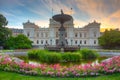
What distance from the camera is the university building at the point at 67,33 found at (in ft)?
241

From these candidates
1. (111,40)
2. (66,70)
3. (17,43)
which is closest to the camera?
(66,70)

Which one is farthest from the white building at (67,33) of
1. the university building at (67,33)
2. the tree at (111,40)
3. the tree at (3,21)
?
the tree at (3,21)

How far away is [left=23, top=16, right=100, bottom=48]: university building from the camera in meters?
73.4

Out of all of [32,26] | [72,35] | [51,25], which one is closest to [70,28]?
[72,35]

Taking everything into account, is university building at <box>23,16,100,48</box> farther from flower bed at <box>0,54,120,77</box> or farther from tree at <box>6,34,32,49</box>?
flower bed at <box>0,54,120,77</box>

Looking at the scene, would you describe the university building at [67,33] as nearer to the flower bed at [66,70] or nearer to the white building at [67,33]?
the white building at [67,33]

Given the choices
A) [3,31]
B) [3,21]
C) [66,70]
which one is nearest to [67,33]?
[3,21]

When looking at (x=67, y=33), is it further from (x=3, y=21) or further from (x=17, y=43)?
(x=3, y=21)

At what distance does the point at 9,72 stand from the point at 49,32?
216ft

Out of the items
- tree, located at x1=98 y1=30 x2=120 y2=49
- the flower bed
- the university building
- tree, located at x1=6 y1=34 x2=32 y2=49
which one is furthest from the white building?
the flower bed

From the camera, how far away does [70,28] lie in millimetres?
74625

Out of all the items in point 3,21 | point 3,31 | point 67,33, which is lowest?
point 3,31

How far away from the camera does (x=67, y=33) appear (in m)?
74.2

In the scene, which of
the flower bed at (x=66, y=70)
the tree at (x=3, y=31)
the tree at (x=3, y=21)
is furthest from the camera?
the tree at (x=3, y=21)
